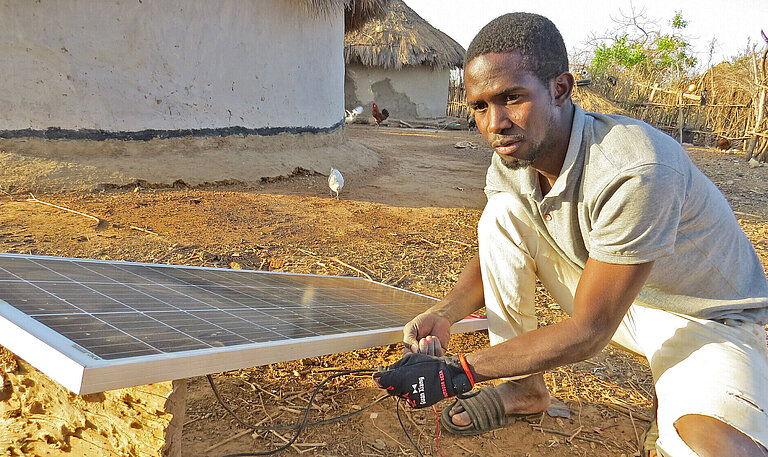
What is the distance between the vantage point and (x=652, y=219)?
1622 mm

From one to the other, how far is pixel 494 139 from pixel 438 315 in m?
0.84

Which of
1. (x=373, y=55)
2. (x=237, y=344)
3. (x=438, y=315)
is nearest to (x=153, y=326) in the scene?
(x=237, y=344)

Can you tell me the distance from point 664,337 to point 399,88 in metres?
19.4

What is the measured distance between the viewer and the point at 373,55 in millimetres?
19625

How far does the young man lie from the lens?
1629 mm

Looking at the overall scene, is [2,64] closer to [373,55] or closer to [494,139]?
[494,139]

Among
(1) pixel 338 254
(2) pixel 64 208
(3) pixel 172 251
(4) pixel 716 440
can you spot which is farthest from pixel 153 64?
(4) pixel 716 440

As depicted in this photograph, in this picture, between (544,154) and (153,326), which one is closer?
(153,326)

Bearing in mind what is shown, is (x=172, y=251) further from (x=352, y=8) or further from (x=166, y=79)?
(x=352, y=8)

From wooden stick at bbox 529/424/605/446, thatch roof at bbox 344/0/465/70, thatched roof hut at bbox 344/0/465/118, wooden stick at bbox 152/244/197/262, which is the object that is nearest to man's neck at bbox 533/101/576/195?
wooden stick at bbox 529/424/605/446

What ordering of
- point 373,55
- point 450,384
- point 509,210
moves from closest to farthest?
point 450,384, point 509,210, point 373,55

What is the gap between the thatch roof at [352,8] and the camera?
8.54 meters

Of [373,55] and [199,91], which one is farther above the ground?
[373,55]

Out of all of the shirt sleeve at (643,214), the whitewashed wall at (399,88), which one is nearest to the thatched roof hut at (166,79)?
the shirt sleeve at (643,214)
